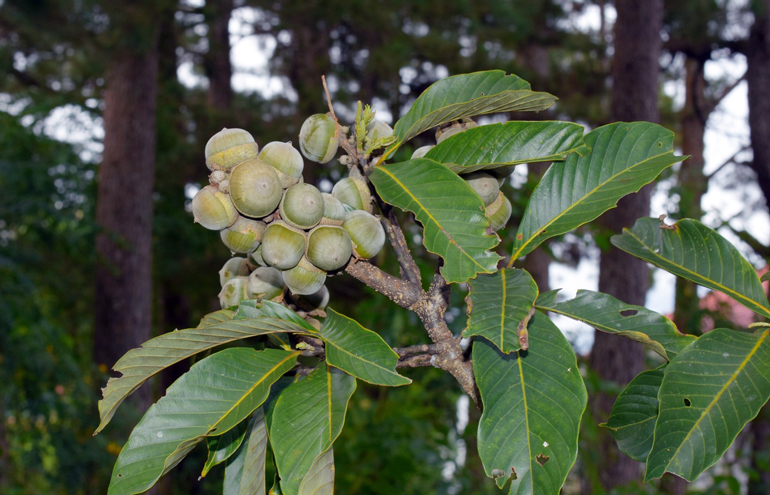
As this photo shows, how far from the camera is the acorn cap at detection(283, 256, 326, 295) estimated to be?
802mm

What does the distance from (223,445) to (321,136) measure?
0.46 meters

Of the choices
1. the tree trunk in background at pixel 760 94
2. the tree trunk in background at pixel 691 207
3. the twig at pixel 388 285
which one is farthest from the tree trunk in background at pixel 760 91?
the twig at pixel 388 285

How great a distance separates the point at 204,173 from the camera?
6379 mm

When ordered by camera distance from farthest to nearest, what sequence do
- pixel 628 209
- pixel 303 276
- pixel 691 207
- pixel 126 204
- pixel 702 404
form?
pixel 126 204
pixel 628 209
pixel 691 207
pixel 303 276
pixel 702 404

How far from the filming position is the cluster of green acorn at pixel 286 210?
2.51 ft

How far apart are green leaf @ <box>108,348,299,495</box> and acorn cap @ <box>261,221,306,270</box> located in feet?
0.42

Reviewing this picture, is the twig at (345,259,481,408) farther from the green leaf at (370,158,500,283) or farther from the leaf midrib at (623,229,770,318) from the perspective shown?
the leaf midrib at (623,229,770,318)

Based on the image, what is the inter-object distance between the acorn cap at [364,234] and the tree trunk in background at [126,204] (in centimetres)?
435

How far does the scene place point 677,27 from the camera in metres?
6.29

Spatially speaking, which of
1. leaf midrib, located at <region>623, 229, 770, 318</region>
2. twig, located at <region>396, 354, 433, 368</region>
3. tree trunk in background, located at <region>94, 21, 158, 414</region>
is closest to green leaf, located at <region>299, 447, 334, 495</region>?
twig, located at <region>396, 354, 433, 368</region>

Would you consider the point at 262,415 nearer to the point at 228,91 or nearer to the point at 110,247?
the point at 110,247

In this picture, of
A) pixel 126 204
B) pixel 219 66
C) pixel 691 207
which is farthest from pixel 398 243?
pixel 219 66

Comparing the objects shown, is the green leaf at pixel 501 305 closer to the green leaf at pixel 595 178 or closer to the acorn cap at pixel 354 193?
the green leaf at pixel 595 178

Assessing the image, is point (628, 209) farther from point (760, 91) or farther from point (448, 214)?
point (448, 214)
